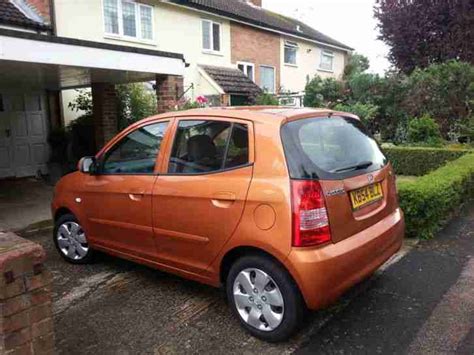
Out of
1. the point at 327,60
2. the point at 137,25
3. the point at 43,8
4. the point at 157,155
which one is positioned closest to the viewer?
the point at 157,155

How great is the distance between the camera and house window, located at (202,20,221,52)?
16.3m

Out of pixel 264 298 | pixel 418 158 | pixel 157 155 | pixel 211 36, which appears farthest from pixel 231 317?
pixel 211 36

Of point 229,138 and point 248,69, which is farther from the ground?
point 248,69

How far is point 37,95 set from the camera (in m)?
11.1

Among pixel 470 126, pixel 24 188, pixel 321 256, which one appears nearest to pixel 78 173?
pixel 321 256

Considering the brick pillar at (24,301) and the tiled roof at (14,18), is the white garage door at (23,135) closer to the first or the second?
the tiled roof at (14,18)

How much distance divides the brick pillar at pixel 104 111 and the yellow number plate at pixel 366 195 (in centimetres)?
772

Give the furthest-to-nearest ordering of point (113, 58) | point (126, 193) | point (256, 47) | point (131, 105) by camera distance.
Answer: point (256, 47) → point (131, 105) → point (113, 58) → point (126, 193)

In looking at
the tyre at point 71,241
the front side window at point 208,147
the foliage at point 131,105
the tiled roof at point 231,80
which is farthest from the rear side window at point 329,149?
the tiled roof at point 231,80

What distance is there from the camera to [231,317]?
3604 mm

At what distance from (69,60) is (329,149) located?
179 inches

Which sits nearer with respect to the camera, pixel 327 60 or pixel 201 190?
pixel 201 190

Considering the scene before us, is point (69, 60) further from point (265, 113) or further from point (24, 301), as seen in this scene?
point (24, 301)

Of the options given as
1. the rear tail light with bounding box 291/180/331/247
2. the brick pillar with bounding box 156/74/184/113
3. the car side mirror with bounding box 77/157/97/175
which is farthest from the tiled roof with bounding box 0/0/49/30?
the rear tail light with bounding box 291/180/331/247
